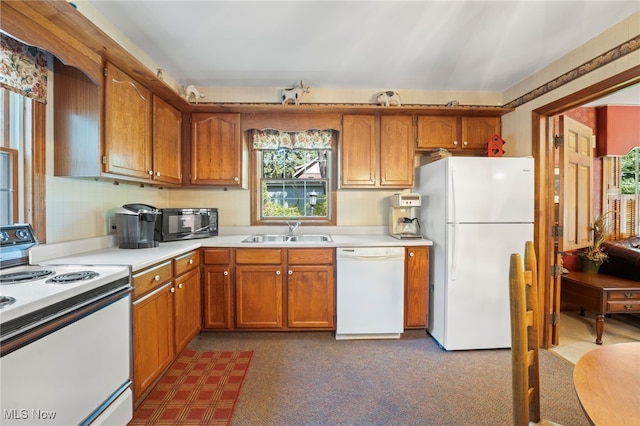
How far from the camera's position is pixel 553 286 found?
8.36 ft

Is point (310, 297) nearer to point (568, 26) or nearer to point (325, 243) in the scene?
point (325, 243)

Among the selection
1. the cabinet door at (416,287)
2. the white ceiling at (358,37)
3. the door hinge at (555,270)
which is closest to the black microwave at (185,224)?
the white ceiling at (358,37)

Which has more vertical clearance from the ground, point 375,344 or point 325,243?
point 325,243

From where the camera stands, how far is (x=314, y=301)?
263 centimetres

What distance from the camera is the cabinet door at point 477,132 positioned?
9.82 feet

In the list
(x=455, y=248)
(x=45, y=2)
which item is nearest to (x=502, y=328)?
(x=455, y=248)

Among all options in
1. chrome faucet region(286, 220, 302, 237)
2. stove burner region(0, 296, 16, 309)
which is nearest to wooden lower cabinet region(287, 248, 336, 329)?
chrome faucet region(286, 220, 302, 237)

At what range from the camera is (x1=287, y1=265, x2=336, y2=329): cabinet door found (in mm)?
2619

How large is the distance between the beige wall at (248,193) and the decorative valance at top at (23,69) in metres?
0.14

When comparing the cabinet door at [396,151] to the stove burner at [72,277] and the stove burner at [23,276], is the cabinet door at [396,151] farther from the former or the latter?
the stove burner at [23,276]

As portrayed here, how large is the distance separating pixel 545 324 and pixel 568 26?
239 centimetres

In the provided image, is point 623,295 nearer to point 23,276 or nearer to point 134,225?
point 134,225

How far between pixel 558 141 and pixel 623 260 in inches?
60.8

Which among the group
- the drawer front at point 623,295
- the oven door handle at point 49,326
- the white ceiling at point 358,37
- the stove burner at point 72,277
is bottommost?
the drawer front at point 623,295
